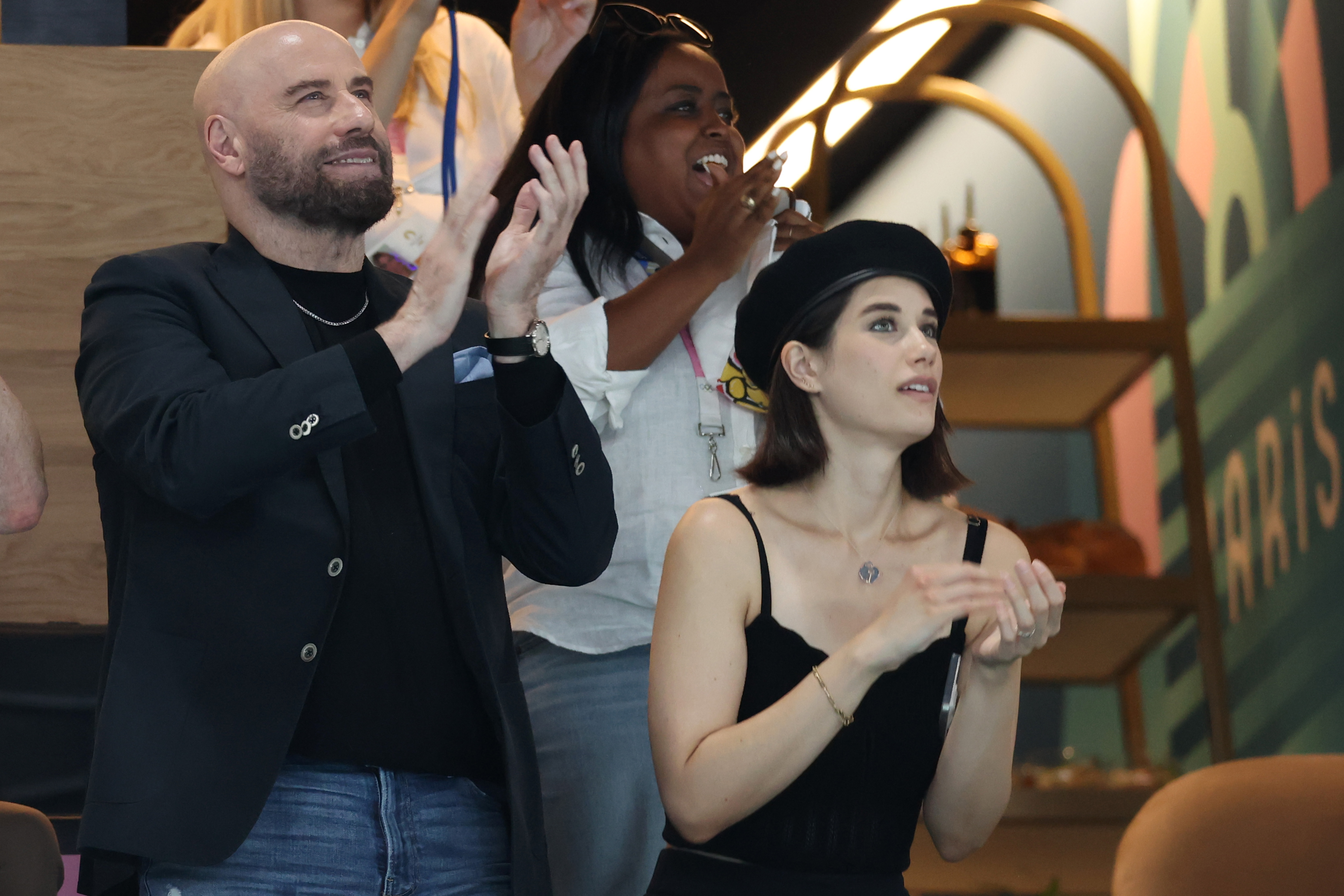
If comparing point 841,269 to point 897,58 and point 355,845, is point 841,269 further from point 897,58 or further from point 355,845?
point 897,58

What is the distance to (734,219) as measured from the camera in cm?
214

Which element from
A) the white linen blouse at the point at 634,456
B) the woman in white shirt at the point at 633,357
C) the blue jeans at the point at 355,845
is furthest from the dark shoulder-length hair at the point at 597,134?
the blue jeans at the point at 355,845

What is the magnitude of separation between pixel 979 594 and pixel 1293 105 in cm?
246

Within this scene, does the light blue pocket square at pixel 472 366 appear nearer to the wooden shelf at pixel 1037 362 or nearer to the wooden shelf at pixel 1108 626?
the wooden shelf at pixel 1037 362

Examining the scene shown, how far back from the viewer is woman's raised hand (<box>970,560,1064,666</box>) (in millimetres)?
1605

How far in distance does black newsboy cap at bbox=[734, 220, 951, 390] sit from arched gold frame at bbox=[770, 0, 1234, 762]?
3.69ft

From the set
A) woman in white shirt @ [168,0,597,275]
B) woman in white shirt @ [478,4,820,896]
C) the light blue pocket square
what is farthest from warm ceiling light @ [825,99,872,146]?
the light blue pocket square

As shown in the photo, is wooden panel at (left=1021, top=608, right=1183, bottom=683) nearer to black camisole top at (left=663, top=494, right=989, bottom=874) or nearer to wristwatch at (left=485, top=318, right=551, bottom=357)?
black camisole top at (left=663, top=494, right=989, bottom=874)

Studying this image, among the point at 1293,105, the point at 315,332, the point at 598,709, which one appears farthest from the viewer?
the point at 1293,105

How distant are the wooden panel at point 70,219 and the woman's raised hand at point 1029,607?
1293mm

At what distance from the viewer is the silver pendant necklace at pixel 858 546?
185cm

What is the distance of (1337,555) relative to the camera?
11.0ft

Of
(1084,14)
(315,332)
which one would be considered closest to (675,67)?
(315,332)

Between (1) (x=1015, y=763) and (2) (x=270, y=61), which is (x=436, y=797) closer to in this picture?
(2) (x=270, y=61)
